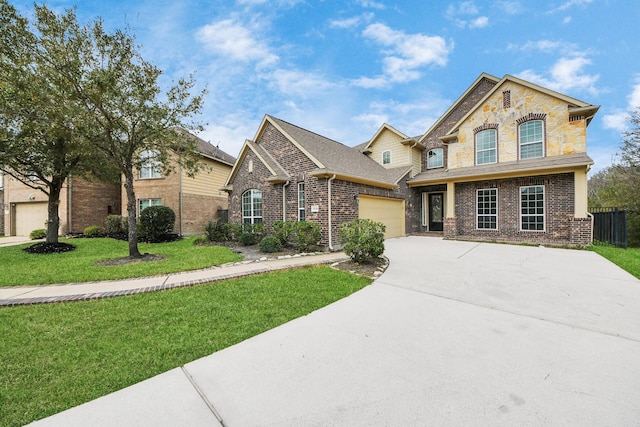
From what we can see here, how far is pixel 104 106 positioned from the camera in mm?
8297

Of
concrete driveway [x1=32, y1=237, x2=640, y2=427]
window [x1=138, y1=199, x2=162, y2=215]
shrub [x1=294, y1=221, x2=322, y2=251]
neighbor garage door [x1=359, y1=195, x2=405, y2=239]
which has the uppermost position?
window [x1=138, y1=199, x2=162, y2=215]

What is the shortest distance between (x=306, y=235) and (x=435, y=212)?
1095 centimetres

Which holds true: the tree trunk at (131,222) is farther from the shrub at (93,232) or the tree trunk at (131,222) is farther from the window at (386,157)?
the window at (386,157)

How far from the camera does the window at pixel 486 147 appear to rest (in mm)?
13312

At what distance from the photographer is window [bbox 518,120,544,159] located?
12133 mm

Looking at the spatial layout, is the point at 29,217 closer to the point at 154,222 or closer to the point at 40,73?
the point at 154,222

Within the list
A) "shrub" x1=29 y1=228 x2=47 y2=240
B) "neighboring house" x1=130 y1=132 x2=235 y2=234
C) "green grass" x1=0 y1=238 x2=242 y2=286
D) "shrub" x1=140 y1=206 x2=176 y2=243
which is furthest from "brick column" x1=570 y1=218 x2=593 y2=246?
"shrub" x1=29 y1=228 x2=47 y2=240

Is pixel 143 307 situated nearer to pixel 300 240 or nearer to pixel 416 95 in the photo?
pixel 300 240

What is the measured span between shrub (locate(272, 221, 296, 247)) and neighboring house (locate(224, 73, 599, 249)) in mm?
899

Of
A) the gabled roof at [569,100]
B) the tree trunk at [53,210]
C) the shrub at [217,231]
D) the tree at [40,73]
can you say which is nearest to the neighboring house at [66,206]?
the tree trunk at [53,210]

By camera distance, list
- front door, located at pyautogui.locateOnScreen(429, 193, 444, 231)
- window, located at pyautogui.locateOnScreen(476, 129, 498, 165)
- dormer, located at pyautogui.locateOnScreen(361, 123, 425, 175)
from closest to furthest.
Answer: window, located at pyautogui.locateOnScreen(476, 129, 498, 165), dormer, located at pyautogui.locateOnScreen(361, 123, 425, 175), front door, located at pyautogui.locateOnScreen(429, 193, 444, 231)

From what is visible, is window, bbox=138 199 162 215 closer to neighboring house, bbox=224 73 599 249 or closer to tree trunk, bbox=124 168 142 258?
neighboring house, bbox=224 73 599 249

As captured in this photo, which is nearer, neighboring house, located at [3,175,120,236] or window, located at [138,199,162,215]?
neighboring house, located at [3,175,120,236]

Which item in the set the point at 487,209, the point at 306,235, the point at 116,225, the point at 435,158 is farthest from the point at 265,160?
the point at 487,209
